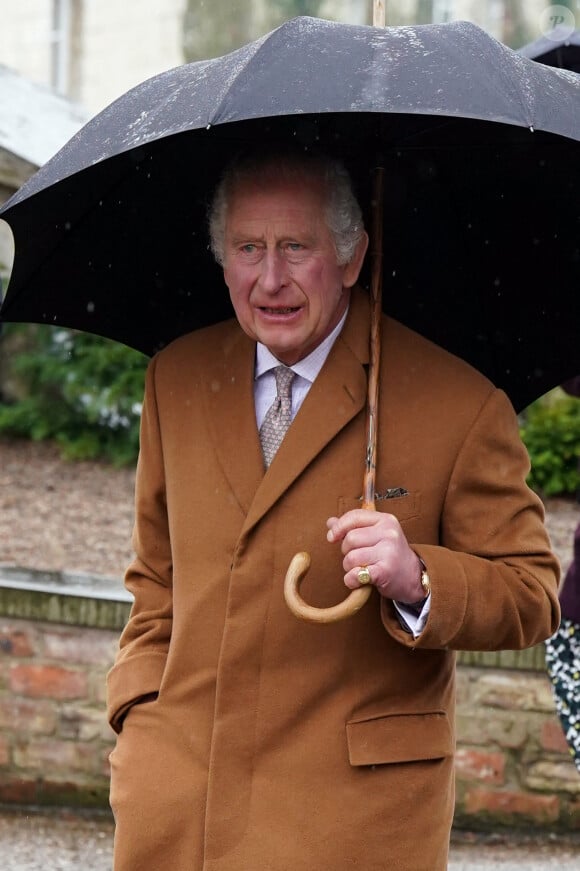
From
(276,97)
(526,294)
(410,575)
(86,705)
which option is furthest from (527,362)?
(86,705)

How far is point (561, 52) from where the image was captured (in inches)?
195

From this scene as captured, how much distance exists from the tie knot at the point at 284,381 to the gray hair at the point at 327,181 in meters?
0.25

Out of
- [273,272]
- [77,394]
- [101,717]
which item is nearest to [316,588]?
[273,272]

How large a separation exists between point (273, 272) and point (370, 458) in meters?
0.40

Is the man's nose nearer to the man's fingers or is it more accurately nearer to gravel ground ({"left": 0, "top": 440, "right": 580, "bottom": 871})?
the man's fingers

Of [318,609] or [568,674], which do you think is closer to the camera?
[318,609]

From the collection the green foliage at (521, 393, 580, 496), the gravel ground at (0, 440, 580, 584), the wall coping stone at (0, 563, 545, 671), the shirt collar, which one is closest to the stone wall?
the wall coping stone at (0, 563, 545, 671)

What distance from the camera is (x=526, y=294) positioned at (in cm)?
308

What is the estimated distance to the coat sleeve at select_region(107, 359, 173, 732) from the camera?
2.93m

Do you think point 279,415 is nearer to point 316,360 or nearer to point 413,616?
point 316,360

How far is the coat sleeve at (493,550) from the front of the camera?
2566 mm

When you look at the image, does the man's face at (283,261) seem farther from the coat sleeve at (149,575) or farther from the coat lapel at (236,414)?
the coat sleeve at (149,575)

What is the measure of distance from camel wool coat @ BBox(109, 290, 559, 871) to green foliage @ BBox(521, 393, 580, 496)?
5793 millimetres

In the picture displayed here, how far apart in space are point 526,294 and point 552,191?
261mm
